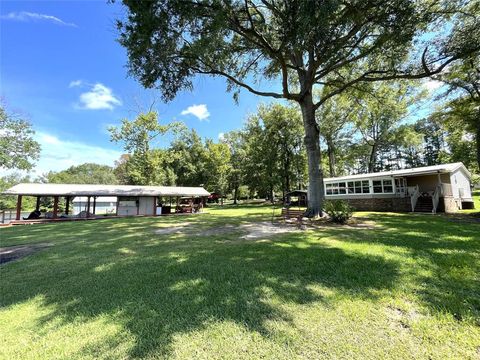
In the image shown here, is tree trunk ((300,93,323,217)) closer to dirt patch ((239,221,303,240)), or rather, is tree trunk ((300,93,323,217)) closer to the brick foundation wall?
dirt patch ((239,221,303,240))

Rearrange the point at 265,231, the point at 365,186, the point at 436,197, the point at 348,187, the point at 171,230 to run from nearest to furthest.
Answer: the point at 265,231 → the point at 171,230 → the point at 436,197 → the point at 365,186 → the point at 348,187

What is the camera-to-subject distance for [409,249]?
248 inches

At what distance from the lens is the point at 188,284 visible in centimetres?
436

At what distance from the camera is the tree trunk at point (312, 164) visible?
1307cm

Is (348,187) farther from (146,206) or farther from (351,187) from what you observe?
(146,206)

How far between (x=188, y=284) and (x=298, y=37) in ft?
28.2

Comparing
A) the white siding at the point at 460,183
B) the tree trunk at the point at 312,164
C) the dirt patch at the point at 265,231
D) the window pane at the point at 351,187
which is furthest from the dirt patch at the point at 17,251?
the white siding at the point at 460,183

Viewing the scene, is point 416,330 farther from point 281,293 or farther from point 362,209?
point 362,209

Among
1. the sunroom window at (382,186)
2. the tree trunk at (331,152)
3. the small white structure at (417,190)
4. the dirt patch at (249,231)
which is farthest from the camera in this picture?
the tree trunk at (331,152)

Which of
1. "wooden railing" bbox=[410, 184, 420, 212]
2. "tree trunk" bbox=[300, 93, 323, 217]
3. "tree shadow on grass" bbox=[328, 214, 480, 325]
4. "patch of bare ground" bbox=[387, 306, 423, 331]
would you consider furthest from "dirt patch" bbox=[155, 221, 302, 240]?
"wooden railing" bbox=[410, 184, 420, 212]

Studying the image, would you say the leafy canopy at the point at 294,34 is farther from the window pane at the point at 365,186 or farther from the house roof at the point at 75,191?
the house roof at the point at 75,191

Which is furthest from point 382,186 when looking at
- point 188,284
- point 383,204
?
point 188,284

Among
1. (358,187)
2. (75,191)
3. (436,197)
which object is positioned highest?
(75,191)

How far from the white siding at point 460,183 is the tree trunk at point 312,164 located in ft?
41.5
